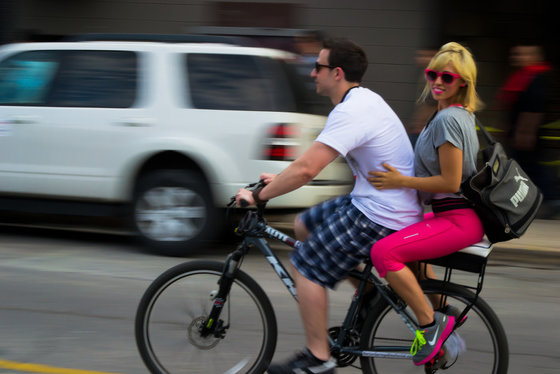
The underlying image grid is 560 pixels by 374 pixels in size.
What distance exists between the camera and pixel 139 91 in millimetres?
7082

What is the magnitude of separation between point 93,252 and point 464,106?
4.66 metres

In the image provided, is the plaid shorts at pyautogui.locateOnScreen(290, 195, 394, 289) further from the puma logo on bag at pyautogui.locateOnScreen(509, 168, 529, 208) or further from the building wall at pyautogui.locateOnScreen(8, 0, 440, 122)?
the building wall at pyautogui.locateOnScreen(8, 0, 440, 122)

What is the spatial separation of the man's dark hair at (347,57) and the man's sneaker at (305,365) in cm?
129

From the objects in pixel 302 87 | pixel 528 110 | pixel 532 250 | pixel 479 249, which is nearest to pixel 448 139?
pixel 479 249

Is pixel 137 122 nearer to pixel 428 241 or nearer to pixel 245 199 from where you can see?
pixel 245 199

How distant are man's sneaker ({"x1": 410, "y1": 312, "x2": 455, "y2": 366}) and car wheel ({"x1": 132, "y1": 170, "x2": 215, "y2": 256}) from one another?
3.64 m

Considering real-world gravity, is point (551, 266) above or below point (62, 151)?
below

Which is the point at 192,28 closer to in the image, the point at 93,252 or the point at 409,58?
the point at 409,58

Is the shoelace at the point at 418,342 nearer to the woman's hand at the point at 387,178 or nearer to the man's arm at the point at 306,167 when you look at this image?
the woman's hand at the point at 387,178

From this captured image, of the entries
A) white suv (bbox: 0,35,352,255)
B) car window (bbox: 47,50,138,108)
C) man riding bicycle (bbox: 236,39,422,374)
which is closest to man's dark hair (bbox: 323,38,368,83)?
man riding bicycle (bbox: 236,39,422,374)

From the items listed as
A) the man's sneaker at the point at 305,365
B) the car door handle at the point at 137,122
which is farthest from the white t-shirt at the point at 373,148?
the car door handle at the point at 137,122

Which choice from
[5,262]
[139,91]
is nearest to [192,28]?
[139,91]

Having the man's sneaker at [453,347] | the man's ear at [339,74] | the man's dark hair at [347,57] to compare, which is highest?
the man's dark hair at [347,57]

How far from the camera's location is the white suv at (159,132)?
684 centimetres
